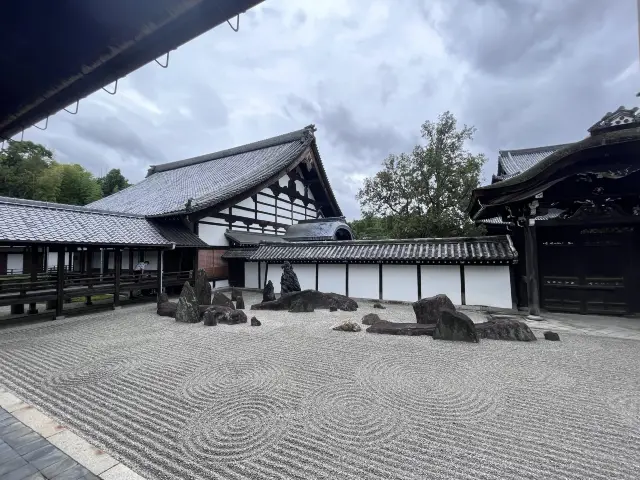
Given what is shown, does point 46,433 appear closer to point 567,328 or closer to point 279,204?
point 567,328

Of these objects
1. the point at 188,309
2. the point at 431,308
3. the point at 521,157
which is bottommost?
the point at 188,309

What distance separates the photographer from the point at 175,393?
154 inches

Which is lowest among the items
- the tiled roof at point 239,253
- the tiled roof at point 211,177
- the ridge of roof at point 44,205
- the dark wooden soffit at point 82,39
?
the tiled roof at point 239,253

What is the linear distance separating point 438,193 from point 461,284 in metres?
6.95

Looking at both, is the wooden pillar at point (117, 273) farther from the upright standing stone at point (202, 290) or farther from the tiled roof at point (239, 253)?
the tiled roof at point (239, 253)

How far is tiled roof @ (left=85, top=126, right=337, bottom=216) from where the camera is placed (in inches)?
575

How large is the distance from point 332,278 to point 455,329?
21.6ft

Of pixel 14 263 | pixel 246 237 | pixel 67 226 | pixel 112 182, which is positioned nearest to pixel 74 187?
pixel 112 182

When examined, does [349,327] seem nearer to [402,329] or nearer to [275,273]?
[402,329]

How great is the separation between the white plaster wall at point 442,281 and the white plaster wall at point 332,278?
10.7ft

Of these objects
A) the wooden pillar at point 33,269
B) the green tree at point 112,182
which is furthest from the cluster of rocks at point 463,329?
the green tree at point 112,182

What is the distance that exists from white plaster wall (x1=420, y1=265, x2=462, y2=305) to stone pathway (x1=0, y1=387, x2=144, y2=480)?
9.75 m

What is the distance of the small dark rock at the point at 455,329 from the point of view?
20.4 ft

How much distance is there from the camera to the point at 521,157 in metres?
17.7
